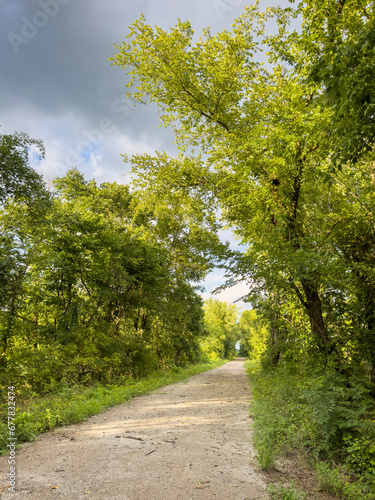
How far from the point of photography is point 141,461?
12.7ft

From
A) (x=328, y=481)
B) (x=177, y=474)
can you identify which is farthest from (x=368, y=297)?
(x=177, y=474)

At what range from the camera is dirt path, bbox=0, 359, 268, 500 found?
10.1 ft

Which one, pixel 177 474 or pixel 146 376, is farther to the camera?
pixel 146 376

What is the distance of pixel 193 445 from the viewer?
466 cm

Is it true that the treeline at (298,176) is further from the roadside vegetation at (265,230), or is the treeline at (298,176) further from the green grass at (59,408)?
the green grass at (59,408)

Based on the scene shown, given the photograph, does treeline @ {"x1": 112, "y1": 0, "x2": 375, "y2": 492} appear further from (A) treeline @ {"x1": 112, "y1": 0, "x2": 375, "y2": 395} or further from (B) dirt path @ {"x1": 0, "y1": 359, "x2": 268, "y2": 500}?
(B) dirt path @ {"x1": 0, "y1": 359, "x2": 268, "y2": 500}

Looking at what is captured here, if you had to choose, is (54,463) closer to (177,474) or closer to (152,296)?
(177,474)

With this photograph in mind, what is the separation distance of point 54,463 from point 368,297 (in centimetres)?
675

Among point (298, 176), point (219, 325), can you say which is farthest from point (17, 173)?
point (219, 325)

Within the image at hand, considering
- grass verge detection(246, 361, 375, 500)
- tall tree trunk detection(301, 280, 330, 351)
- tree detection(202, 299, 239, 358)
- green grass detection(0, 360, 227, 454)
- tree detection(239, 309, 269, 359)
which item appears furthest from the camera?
tree detection(202, 299, 239, 358)

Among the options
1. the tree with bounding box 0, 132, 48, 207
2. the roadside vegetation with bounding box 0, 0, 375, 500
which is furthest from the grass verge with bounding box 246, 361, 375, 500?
the tree with bounding box 0, 132, 48, 207

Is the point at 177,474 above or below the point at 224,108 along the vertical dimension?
below

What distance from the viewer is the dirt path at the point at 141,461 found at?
3.09 m

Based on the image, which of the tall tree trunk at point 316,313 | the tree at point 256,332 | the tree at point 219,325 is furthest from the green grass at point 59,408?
the tree at point 219,325
